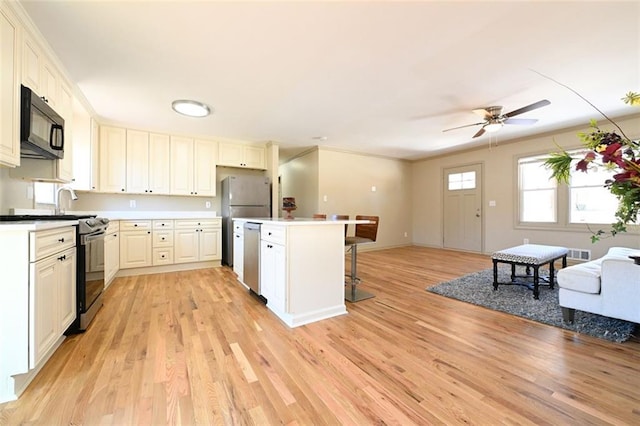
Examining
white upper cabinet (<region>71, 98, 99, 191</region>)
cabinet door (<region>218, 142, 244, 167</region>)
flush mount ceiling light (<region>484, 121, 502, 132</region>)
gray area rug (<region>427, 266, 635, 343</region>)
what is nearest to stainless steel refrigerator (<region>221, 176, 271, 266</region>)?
cabinet door (<region>218, 142, 244, 167</region>)

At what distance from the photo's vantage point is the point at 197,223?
4266mm

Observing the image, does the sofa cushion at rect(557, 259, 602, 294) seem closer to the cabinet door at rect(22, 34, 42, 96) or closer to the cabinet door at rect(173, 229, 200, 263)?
the cabinet door at rect(22, 34, 42, 96)

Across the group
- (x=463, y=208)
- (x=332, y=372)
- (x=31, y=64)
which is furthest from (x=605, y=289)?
(x=31, y=64)

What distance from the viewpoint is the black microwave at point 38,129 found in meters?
1.81

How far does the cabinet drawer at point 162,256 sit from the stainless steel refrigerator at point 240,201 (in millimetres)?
849

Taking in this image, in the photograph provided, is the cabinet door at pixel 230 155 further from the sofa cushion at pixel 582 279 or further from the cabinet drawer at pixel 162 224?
the sofa cushion at pixel 582 279

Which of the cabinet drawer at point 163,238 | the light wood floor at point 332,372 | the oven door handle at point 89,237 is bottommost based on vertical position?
the light wood floor at point 332,372

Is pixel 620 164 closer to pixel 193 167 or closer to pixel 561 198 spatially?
pixel 193 167

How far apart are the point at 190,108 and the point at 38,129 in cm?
156

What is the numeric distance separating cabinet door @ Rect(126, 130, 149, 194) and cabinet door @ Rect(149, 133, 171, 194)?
6cm

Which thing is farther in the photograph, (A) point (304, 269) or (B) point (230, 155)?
(B) point (230, 155)

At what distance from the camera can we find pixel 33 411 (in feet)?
4.10

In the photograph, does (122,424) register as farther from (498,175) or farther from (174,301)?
(498,175)

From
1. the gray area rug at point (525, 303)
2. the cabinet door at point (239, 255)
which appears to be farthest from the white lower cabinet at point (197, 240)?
the gray area rug at point (525, 303)
